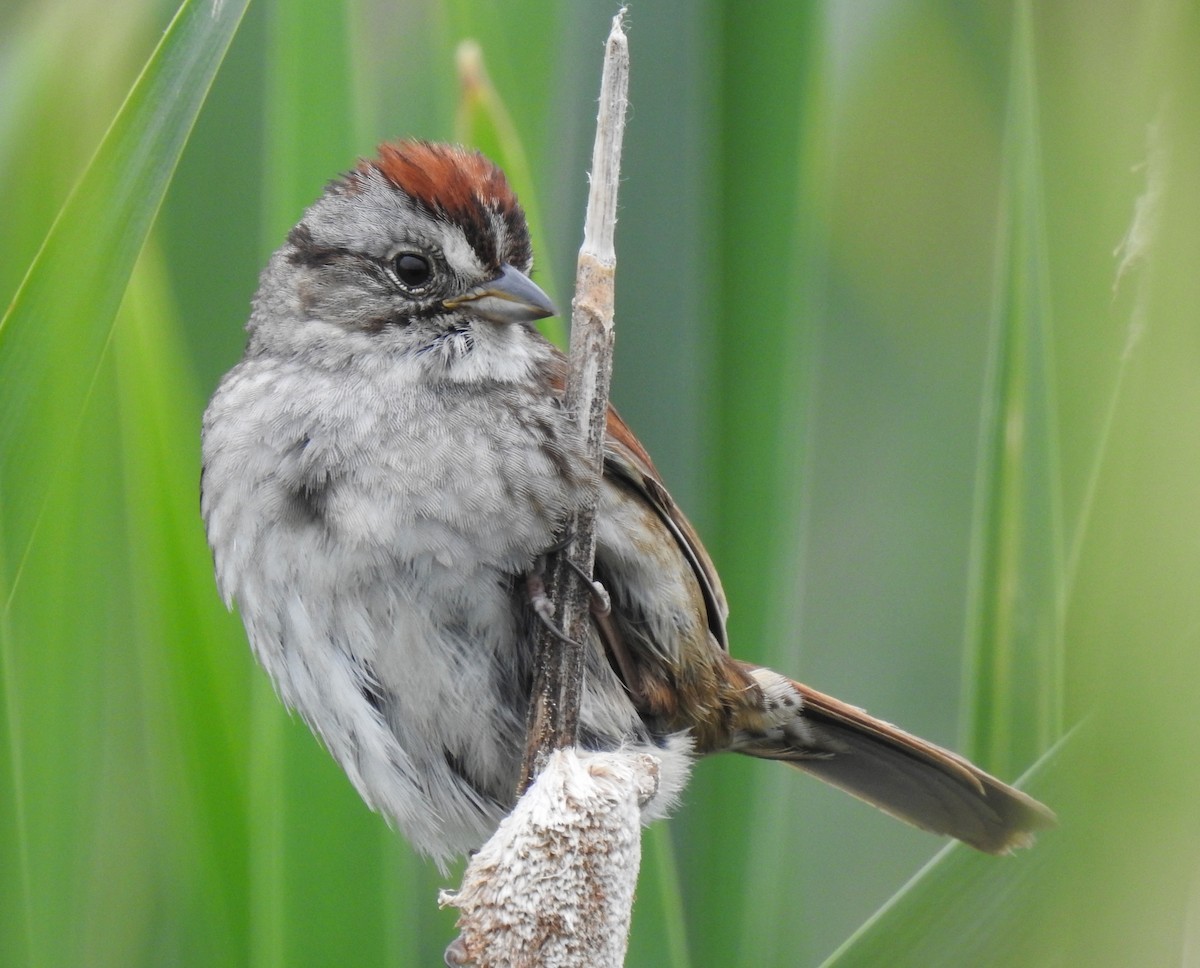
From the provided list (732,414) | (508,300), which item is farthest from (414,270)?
(732,414)

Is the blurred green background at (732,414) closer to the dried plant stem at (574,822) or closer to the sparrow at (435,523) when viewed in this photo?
the sparrow at (435,523)

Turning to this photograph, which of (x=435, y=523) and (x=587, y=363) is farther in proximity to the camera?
(x=435, y=523)

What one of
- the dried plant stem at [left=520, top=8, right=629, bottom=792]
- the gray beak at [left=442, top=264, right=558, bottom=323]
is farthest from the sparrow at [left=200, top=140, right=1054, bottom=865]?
the dried plant stem at [left=520, top=8, right=629, bottom=792]

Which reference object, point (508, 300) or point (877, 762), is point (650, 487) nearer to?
point (508, 300)

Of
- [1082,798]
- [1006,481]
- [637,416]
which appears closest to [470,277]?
[637,416]

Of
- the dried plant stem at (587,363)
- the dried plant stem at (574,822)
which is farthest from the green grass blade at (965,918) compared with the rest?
the dried plant stem at (587,363)
